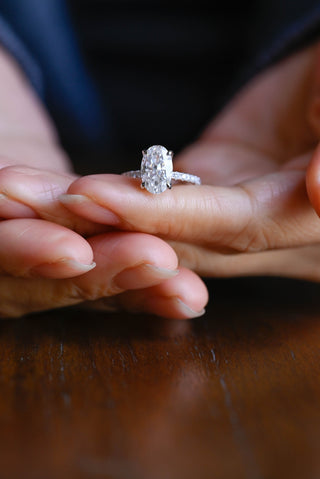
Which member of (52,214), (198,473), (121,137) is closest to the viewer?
(198,473)

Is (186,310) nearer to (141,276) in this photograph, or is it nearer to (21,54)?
(141,276)

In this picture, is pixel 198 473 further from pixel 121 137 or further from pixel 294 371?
pixel 121 137

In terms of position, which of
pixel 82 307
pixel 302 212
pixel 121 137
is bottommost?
pixel 121 137

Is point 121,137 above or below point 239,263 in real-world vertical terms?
below

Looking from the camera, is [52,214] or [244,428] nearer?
[244,428]

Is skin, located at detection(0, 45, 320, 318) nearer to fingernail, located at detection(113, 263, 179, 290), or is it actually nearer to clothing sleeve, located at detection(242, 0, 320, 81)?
fingernail, located at detection(113, 263, 179, 290)

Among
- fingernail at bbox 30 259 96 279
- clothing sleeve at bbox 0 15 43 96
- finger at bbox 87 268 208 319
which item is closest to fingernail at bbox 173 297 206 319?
finger at bbox 87 268 208 319

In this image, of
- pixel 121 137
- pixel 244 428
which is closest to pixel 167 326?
pixel 244 428
